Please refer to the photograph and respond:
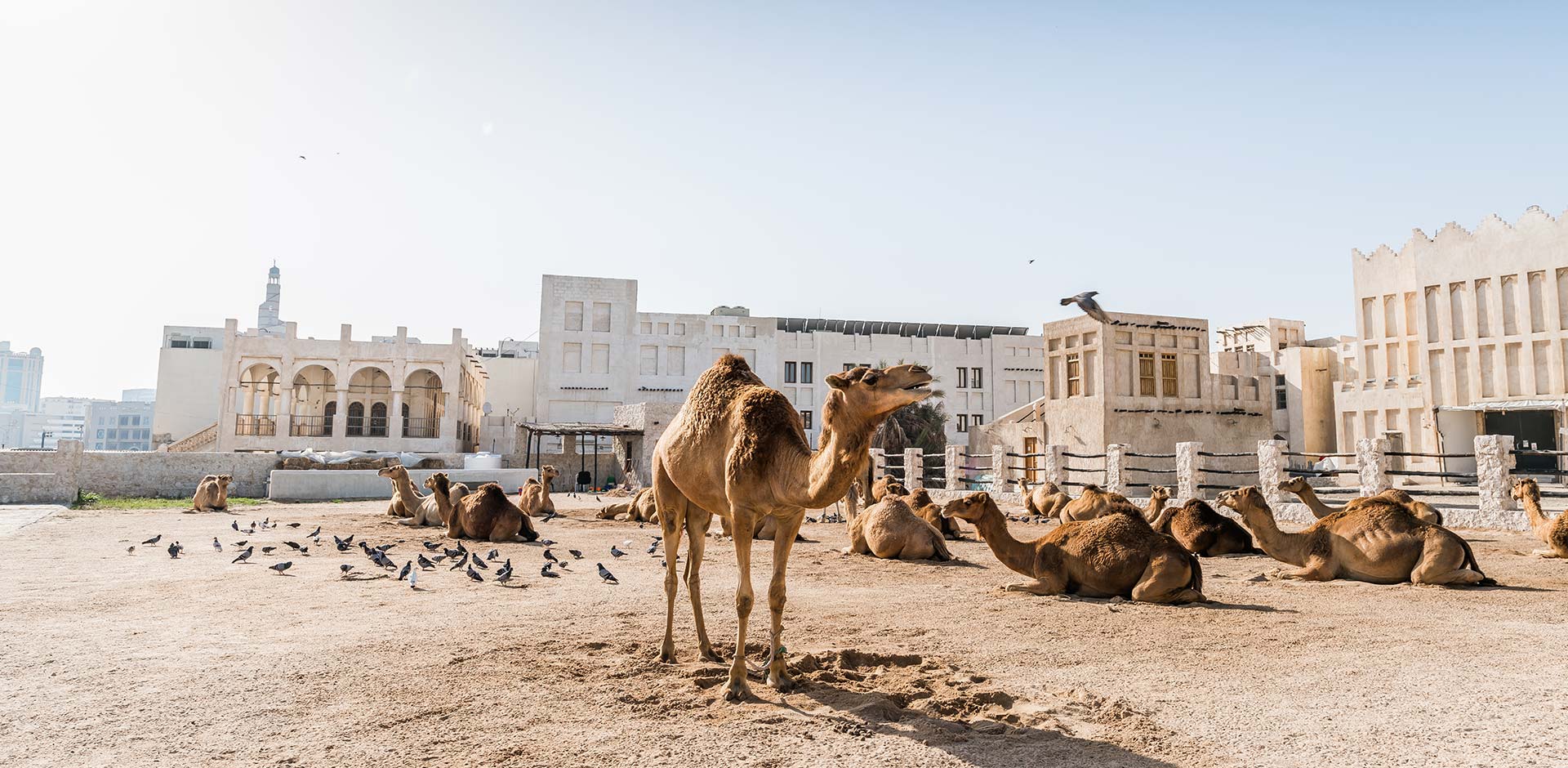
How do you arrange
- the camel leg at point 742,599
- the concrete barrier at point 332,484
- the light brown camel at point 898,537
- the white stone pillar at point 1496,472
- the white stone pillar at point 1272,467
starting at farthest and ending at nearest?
the concrete barrier at point 332,484
the white stone pillar at point 1272,467
the white stone pillar at point 1496,472
the light brown camel at point 898,537
the camel leg at point 742,599

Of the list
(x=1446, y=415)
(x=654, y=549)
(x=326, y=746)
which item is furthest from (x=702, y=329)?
(x=326, y=746)

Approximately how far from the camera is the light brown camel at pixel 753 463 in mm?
4711

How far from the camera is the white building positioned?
189ft

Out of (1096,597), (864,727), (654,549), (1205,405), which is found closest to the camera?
(864,727)

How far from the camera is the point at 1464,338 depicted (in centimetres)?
3459

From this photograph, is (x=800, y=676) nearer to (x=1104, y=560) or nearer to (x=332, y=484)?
(x=1104, y=560)

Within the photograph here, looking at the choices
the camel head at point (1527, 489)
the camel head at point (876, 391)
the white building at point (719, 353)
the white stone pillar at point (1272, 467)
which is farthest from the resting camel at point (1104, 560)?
the white building at point (719, 353)

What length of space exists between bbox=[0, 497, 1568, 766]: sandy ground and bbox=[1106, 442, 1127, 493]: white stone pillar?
13.1 meters

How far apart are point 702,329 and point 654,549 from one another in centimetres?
4814

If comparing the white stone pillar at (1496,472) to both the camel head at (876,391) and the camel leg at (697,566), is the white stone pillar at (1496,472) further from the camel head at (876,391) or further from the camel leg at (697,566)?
the camel head at (876,391)

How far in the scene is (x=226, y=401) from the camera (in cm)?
4672

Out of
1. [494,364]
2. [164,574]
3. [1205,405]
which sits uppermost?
[494,364]

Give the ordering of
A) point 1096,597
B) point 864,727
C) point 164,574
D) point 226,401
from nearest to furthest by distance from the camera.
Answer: point 864,727
point 1096,597
point 164,574
point 226,401

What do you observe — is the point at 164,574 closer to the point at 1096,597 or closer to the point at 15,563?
the point at 15,563
